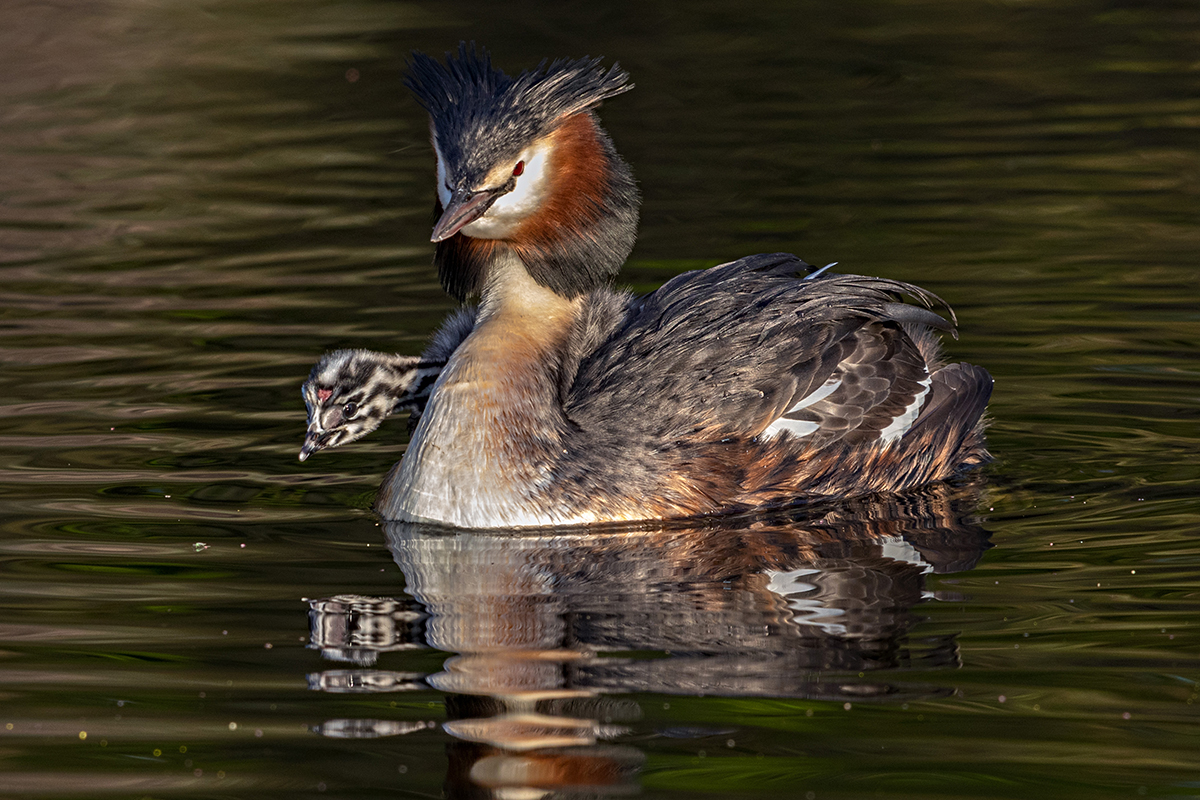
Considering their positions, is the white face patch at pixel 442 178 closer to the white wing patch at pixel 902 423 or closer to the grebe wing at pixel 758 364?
the grebe wing at pixel 758 364

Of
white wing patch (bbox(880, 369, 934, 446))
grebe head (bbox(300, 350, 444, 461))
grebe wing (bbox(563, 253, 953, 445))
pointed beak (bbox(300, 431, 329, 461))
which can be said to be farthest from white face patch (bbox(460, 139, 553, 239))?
white wing patch (bbox(880, 369, 934, 446))

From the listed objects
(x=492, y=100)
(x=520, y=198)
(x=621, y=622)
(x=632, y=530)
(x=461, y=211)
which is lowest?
(x=621, y=622)

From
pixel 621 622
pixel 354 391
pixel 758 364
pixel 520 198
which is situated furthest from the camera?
pixel 354 391

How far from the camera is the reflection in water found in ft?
18.3

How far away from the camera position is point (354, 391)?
27.7ft

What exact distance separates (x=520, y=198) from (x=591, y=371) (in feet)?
2.92

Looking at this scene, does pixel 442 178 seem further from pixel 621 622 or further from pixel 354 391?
pixel 621 622

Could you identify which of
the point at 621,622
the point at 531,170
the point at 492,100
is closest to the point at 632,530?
the point at 621,622

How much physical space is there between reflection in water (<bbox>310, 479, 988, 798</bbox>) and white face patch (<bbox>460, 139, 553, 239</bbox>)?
1361mm

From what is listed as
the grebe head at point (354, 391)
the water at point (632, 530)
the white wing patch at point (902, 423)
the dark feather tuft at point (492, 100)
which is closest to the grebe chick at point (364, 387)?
the grebe head at point (354, 391)

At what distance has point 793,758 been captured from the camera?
526 centimetres

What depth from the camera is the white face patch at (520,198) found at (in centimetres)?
788

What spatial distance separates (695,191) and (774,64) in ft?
16.9

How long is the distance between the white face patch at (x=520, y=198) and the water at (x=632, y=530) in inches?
53.8
